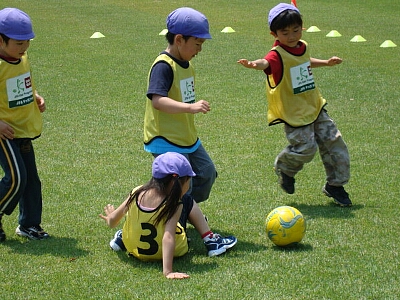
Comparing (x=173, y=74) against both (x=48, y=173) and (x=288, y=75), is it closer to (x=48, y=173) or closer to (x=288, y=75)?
(x=288, y=75)

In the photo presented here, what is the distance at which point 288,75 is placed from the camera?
22.3 feet

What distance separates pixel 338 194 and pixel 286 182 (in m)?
0.51

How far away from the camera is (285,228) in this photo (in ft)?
18.3

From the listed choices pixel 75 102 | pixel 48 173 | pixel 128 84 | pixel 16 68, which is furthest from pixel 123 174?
pixel 128 84

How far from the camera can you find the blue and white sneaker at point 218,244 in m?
5.57

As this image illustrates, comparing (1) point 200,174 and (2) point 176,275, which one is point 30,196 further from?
(2) point 176,275

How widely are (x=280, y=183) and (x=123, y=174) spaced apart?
72.1 inches

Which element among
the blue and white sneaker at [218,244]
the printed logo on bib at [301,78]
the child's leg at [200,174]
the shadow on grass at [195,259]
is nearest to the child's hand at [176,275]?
the shadow on grass at [195,259]

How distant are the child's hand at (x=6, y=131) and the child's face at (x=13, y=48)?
57 centimetres

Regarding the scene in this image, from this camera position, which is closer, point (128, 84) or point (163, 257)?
point (163, 257)

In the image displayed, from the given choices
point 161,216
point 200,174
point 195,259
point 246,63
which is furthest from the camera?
point 246,63

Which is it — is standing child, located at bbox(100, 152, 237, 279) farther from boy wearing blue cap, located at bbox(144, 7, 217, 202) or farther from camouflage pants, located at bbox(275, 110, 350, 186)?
camouflage pants, located at bbox(275, 110, 350, 186)

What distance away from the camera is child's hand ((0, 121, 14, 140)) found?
18.9 feet

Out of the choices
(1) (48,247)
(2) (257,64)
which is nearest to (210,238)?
(1) (48,247)
